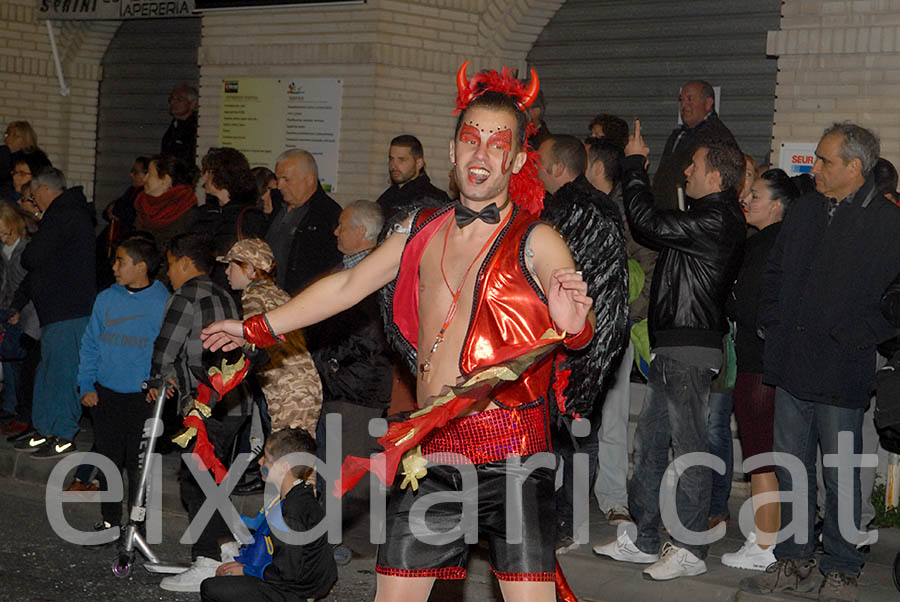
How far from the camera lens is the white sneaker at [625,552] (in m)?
7.06

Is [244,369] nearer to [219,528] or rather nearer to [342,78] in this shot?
[219,528]

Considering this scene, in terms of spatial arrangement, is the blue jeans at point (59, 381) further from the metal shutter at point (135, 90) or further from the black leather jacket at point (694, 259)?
the metal shutter at point (135, 90)

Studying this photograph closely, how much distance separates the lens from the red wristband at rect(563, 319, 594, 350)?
4219mm

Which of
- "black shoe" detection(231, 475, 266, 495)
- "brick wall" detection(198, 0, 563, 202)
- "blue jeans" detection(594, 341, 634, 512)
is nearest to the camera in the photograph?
"blue jeans" detection(594, 341, 634, 512)

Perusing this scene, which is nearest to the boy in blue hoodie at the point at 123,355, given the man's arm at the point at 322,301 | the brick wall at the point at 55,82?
the man's arm at the point at 322,301

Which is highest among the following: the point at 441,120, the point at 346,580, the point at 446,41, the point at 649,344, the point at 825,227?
the point at 446,41

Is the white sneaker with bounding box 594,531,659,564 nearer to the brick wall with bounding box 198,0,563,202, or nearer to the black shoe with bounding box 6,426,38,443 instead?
the black shoe with bounding box 6,426,38,443

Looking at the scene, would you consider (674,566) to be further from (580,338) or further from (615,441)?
(580,338)

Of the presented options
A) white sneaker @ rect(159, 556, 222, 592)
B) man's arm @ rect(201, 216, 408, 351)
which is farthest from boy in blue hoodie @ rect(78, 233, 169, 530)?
man's arm @ rect(201, 216, 408, 351)

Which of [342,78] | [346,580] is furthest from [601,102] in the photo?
[346,580]

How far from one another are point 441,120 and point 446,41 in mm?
803

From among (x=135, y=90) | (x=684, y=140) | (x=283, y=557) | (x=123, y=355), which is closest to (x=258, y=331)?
(x=283, y=557)

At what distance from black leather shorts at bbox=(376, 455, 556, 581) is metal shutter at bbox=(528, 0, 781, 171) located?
288 inches

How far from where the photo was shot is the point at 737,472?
867cm
